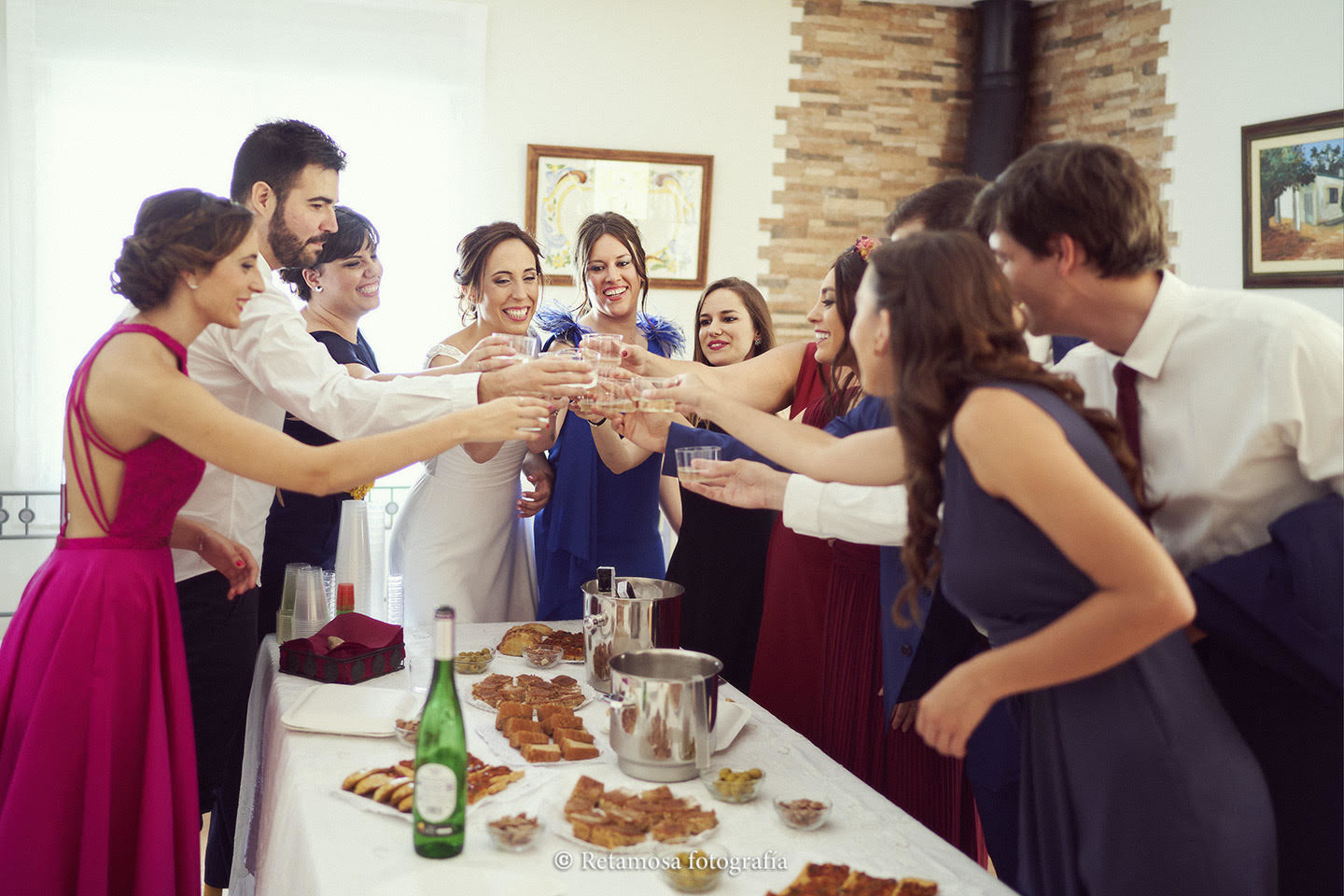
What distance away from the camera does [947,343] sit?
1.33 m

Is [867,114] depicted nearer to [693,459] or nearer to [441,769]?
[693,459]

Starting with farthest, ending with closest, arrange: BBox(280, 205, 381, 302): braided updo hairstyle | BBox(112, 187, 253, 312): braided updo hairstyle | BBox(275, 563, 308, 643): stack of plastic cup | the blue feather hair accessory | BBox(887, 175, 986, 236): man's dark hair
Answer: the blue feather hair accessory
BBox(280, 205, 381, 302): braided updo hairstyle
BBox(275, 563, 308, 643): stack of plastic cup
BBox(887, 175, 986, 236): man's dark hair
BBox(112, 187, 253, 312): braided updo hairstyle

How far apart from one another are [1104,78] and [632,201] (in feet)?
7.64

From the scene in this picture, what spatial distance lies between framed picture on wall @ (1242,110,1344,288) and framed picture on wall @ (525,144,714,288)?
238cm

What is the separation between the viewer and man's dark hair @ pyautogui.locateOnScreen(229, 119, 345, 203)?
2436 mm

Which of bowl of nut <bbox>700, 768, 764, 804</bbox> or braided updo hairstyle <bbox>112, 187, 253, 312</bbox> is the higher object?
braided updo hairstyle <bbox>112, 187, 253, 312</bbox>

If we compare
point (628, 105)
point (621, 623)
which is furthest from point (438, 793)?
point (628, 105)

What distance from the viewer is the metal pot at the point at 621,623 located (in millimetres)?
1924

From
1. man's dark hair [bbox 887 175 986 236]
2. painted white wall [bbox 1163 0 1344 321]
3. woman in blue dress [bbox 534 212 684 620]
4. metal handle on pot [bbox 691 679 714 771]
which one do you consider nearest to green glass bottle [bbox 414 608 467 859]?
metal handle on pot [bbox 691 679 714 771]

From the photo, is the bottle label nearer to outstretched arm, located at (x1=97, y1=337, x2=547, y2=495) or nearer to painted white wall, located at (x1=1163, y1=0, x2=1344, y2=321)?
outstretched arm, located at (x1=97, y1=337, x2=547, y2=495)

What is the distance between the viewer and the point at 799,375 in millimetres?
2664

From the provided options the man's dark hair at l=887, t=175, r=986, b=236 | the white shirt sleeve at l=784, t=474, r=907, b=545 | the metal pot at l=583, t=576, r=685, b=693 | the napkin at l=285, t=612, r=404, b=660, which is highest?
the man's dark hair at l=887, t=175, r=986, b=236

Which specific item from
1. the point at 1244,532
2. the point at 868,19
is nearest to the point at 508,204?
the point at 868,19

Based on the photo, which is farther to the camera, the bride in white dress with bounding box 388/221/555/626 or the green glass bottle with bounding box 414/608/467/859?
the bride in white dress with bounding box 388/221/555/626
